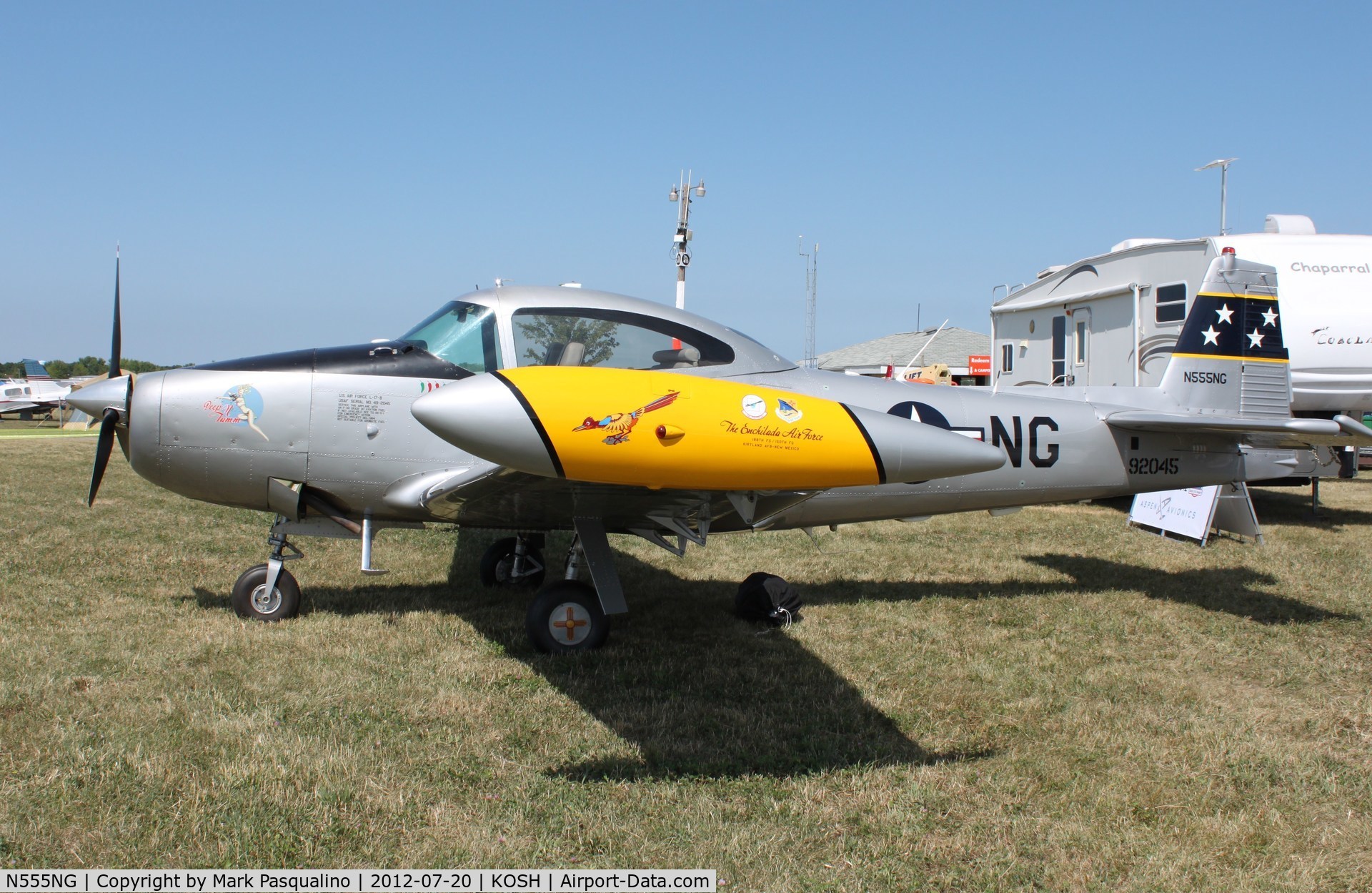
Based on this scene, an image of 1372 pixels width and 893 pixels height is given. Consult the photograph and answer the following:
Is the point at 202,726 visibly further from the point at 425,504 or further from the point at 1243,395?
the point at 1243,395

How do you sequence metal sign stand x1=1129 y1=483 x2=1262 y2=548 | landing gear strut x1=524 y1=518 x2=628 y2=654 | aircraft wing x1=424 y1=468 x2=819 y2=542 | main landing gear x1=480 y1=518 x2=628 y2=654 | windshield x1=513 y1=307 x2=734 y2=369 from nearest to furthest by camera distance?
1. aircraft wing x1=424 y1=468 x2=819 y2=542
2. main landing gear x1=480 y1=518 x2=628 y2=654
3. landing gear strut x1=524 y1=518 x2=628 y2=654
4. windshield x1=513 y1=307 x2=734 y2=369
5. metal sign stand x1=1129 y1=483 x2=1262 y2=548

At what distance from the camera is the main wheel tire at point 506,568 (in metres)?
7.20

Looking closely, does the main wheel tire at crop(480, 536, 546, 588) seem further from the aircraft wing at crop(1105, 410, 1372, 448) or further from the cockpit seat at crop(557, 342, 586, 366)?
the aircraft wing at crop(1105, 410, 1372, 448)

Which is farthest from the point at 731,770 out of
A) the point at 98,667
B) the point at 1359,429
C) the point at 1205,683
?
the point at 1359,429

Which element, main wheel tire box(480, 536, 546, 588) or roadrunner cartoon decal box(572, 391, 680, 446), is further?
main wheel tire box(480, 536, 546, 588)

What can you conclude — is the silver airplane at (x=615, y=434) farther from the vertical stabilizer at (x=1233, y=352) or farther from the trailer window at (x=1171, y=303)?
the trailer window at (x=1171, y=303)

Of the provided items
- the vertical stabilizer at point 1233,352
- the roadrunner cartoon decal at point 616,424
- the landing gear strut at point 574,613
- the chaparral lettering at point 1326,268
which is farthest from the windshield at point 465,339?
the chaparral lettering at point 1326,268

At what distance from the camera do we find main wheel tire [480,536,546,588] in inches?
283

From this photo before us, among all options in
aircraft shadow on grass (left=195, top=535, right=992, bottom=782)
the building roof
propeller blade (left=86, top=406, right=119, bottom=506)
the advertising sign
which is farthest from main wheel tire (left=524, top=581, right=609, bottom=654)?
the building roof

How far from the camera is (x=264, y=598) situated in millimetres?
5816

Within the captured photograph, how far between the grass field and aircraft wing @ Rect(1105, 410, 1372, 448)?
1345 millimetres

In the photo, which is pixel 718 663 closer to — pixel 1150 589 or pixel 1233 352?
pixel 1150 589

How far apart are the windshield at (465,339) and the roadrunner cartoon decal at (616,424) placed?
2686 mm

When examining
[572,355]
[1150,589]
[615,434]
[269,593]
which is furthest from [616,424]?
[1150,589]
